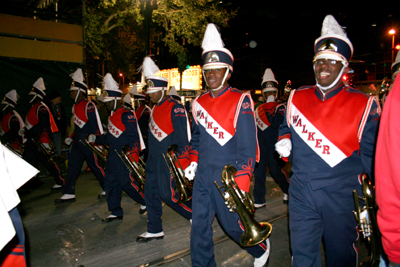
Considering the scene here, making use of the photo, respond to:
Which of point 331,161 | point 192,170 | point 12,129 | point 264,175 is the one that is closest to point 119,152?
point 192,170

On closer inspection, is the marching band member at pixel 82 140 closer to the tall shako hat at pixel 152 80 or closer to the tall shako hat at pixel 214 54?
the tall shako hat at pixel 152 80

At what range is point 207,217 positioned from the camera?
118 inches

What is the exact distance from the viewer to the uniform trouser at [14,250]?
59.9 inches

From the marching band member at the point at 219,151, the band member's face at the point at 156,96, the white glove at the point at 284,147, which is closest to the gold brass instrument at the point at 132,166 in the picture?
the band member's face at the point at 156,96

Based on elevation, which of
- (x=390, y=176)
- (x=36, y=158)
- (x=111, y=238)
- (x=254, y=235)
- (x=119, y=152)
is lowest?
(x=111, y=238)

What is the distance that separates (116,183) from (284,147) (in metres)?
3.33

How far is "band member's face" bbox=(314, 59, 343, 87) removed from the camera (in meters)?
2.57

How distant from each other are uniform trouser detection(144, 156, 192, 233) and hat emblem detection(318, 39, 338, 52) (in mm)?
2448

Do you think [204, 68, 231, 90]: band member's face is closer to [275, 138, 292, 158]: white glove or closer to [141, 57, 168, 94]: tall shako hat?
[275, 138, 292, 158]: white glove

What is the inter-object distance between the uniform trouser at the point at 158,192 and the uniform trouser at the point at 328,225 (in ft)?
6.38

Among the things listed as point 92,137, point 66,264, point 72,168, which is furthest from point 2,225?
point 72,168

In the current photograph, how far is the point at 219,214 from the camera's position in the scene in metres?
2.94

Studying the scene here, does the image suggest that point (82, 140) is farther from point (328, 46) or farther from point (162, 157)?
point (328, 46)

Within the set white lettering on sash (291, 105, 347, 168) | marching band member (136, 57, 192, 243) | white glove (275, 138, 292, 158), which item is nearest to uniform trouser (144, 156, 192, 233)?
marching band member (136, 57, 192, 243)
